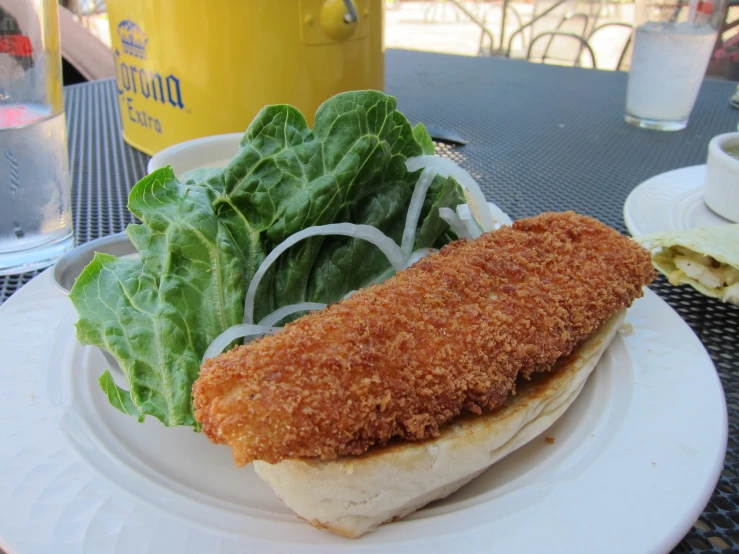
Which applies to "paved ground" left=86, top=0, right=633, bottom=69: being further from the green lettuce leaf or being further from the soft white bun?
the soft white bun

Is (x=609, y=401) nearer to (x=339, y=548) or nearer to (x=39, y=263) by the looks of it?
(x=339, y=548)

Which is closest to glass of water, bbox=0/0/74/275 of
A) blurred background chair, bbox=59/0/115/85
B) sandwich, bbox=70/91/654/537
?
sandwich, bbox=70/91/654/537

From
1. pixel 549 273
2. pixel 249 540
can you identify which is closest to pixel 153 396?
pixel 249 540

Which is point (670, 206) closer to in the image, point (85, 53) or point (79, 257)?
point (79, 257)

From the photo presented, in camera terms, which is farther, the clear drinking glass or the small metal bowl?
the clear drinking glass

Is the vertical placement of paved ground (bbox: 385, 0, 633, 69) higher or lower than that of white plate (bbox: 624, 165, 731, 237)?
lower

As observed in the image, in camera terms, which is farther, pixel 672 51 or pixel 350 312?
pixel 672 51

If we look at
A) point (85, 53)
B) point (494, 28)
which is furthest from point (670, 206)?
point (494, 28)

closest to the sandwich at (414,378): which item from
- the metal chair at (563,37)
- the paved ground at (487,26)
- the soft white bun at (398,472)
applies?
the soft white bun at (398,472)
